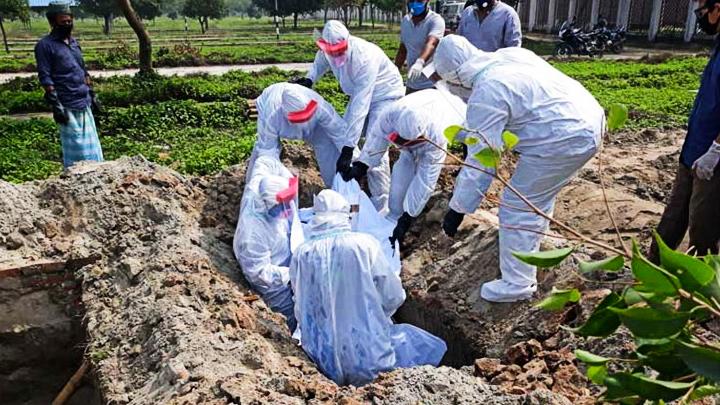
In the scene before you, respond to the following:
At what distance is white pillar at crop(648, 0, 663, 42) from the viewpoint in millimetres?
24078

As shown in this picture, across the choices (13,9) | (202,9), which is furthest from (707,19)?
(202,9)

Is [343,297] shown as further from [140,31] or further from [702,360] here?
[140,31]

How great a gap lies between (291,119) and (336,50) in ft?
2.35

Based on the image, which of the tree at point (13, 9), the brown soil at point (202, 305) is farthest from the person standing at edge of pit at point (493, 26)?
the tree at point (13, 9)

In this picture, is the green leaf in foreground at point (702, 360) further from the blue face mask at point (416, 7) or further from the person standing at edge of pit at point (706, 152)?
the blue face mask at point (416, 7)

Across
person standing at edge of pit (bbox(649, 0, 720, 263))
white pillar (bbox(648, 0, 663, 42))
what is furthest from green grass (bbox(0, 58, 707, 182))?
white pillar (bbox(648, 0, 663, 42))

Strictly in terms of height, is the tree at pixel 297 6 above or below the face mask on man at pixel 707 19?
above

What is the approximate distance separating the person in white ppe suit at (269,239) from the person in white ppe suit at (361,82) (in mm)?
945

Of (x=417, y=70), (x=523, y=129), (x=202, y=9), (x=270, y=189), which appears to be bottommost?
(x=270, y=189)

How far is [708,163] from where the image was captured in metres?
3.72

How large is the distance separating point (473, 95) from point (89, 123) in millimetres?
4690

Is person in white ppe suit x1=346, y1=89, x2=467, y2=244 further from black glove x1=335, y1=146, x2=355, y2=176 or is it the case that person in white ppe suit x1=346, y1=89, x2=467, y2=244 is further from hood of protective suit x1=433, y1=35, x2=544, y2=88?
hood of protective suit x1=433, y1=35, x2=544, y2=88

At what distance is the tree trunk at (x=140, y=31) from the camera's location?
1154 cm

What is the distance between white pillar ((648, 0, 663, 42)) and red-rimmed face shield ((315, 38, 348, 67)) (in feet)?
73.8
